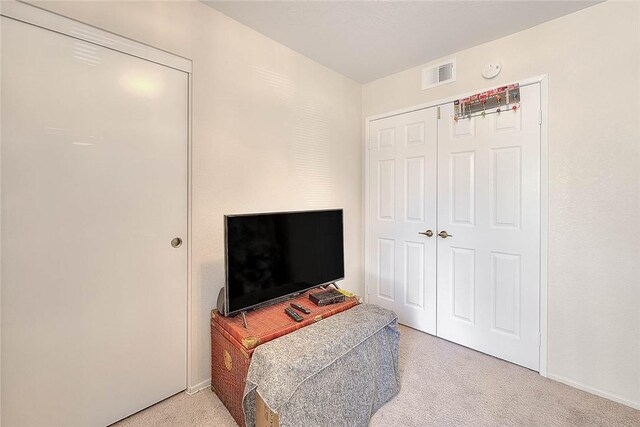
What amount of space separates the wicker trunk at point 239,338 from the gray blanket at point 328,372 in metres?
0.08

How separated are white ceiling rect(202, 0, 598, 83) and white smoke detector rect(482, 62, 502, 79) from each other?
0.21 m

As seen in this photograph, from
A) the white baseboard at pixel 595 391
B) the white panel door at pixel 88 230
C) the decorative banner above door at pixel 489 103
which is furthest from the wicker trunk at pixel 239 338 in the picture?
the decorative banner above door at pixel 489 103

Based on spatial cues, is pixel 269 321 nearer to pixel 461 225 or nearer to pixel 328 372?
pixel 328 372

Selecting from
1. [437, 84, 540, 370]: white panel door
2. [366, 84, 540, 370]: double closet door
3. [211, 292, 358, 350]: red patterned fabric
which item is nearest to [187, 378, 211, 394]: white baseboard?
[211, 292, 358, 350]: red patterned fabric

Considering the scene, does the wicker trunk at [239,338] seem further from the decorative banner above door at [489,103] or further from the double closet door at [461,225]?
the decorative banner above door at [489,103]

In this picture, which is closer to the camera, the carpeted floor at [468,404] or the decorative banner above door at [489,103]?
the carpeted floor at [468,404]

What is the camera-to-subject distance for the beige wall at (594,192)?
171cm

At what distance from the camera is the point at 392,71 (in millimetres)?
2752

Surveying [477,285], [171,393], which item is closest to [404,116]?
[477,285]

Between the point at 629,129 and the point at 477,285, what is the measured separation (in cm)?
139

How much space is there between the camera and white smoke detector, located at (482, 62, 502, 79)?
2.19 metres

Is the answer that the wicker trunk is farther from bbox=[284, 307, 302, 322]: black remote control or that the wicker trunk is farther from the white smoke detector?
the white smoke detector

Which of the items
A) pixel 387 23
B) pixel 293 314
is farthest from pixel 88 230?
pixel 387 23

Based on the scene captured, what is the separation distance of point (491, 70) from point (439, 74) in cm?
43
